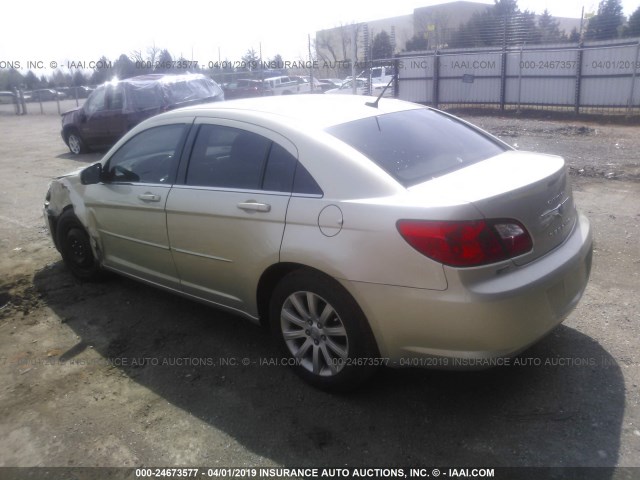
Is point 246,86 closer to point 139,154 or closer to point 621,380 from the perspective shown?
point 139,154

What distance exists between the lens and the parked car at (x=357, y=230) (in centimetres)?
265

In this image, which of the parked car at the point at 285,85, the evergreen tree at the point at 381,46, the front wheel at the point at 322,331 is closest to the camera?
Answer: the front wheel at the point at 322,331

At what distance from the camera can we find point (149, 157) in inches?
169

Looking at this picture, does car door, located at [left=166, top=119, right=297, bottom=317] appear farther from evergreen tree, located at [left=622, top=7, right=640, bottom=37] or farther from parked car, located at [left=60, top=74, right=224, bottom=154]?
evergreen tree, located at [left=622, top=7, right=640, bottom=37]

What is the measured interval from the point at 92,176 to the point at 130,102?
29.8 feet

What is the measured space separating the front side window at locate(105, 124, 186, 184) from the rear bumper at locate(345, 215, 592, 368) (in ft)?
6.17

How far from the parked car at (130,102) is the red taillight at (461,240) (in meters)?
10.9

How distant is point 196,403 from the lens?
3271 millimetres

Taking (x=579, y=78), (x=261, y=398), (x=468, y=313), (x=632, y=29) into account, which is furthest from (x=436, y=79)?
Result: (x=468, y=313)

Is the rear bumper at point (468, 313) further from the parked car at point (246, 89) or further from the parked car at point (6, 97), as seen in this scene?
the parked car at point (6, 97)

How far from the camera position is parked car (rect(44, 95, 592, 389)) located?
2.65m

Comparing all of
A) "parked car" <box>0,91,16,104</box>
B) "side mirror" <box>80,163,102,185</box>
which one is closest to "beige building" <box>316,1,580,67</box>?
"parked car" <box>0,91,16,104</box>

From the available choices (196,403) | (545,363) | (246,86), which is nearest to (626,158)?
(545,363)

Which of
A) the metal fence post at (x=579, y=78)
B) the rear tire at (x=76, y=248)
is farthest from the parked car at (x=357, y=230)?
the metal fence post at (x=579, y=78)
